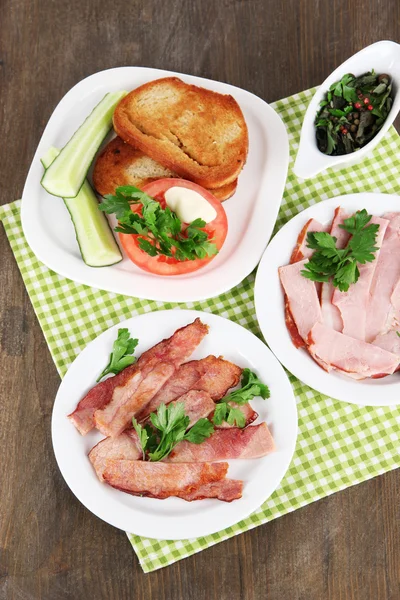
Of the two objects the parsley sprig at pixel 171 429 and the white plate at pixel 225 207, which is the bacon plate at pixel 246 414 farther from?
the white plate at pixel 225 207

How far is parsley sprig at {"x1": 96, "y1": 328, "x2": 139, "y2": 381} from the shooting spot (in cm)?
269

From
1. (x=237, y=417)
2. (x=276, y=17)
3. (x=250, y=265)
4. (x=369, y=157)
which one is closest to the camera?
(x=237, y=417)

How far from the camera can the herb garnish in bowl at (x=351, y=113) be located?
9.34ft

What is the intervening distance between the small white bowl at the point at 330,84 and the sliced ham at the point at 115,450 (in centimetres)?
125

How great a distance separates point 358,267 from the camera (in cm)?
279

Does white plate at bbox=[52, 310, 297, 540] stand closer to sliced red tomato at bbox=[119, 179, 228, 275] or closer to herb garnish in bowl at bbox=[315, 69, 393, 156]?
sliced red tomato at bbox=[119, 179, 228, 275]

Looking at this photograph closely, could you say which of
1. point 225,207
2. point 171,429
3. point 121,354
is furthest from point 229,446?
point 225,207

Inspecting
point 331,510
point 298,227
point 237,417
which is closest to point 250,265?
point 298,227

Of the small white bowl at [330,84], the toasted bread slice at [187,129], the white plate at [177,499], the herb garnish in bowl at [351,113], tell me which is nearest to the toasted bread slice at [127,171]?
the toasted bread slice at [187,129]

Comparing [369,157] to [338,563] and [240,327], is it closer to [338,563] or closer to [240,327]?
[240,327]

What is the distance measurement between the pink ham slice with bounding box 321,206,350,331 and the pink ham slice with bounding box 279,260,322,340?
0.17ft

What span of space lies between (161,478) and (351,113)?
1.64 meters

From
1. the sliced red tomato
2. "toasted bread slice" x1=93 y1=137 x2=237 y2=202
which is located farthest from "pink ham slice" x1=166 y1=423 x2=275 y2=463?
"toasted bread slice" x1=93 y1=137 x2=237 y2=202

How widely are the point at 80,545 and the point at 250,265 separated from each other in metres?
1.29
